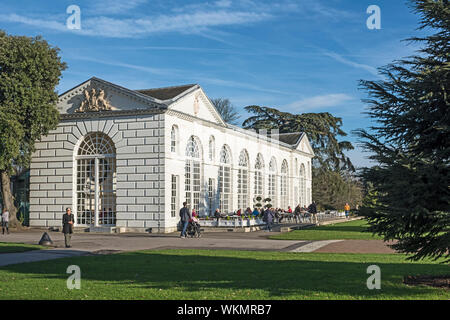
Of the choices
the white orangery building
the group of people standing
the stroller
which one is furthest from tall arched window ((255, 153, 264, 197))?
the stroller

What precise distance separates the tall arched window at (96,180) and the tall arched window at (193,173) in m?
4.73

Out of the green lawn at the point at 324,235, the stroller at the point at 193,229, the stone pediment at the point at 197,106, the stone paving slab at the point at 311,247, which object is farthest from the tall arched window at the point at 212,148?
the stone paving slab at the point at 311,247

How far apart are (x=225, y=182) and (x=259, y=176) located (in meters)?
7.24

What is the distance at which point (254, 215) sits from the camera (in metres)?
37.9

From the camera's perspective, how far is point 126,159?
31.4 m

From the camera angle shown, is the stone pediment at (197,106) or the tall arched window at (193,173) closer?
the stone pediment at (197,106)

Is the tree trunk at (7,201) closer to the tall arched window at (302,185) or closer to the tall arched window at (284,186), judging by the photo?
the tall arched window at (284,186)

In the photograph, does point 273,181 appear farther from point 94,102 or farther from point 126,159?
point 94,102

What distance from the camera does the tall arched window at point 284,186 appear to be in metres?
52.9

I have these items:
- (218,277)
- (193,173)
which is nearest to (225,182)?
(193,173)

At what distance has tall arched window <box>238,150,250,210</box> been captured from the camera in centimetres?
→ 4266

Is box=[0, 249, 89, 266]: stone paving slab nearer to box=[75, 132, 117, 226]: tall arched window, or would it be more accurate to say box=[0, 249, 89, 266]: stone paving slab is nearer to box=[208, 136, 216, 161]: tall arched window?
box=[75, 132, 117, 226]: tall arched window

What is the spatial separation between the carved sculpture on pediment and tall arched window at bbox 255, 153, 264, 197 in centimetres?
1769
